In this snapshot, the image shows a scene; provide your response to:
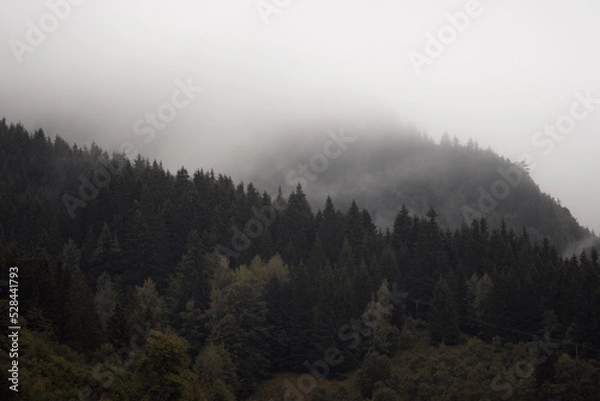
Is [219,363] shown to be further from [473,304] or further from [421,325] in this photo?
[473,304]

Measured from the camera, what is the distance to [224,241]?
13350 centimetres

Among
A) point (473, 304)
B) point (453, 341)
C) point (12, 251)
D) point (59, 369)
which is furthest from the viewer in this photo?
point (473, 304)

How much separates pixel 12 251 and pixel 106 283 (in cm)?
3687

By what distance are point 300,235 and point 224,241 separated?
15159 mm

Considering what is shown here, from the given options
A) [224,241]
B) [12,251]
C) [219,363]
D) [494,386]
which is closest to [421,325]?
[494,386]

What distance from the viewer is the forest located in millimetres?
69938

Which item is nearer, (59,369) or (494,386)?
(59,369)

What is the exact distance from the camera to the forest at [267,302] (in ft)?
229

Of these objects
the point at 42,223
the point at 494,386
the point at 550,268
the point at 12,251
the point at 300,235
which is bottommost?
the point at 494,386

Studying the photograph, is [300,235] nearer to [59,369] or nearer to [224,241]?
[224,241]

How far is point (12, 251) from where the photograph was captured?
7412 cm

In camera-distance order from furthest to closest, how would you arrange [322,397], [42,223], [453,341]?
[42,223]
[453,341]
[322,397]

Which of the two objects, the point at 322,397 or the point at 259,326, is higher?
the point at 259,326

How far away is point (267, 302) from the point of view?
10550 centimetres
